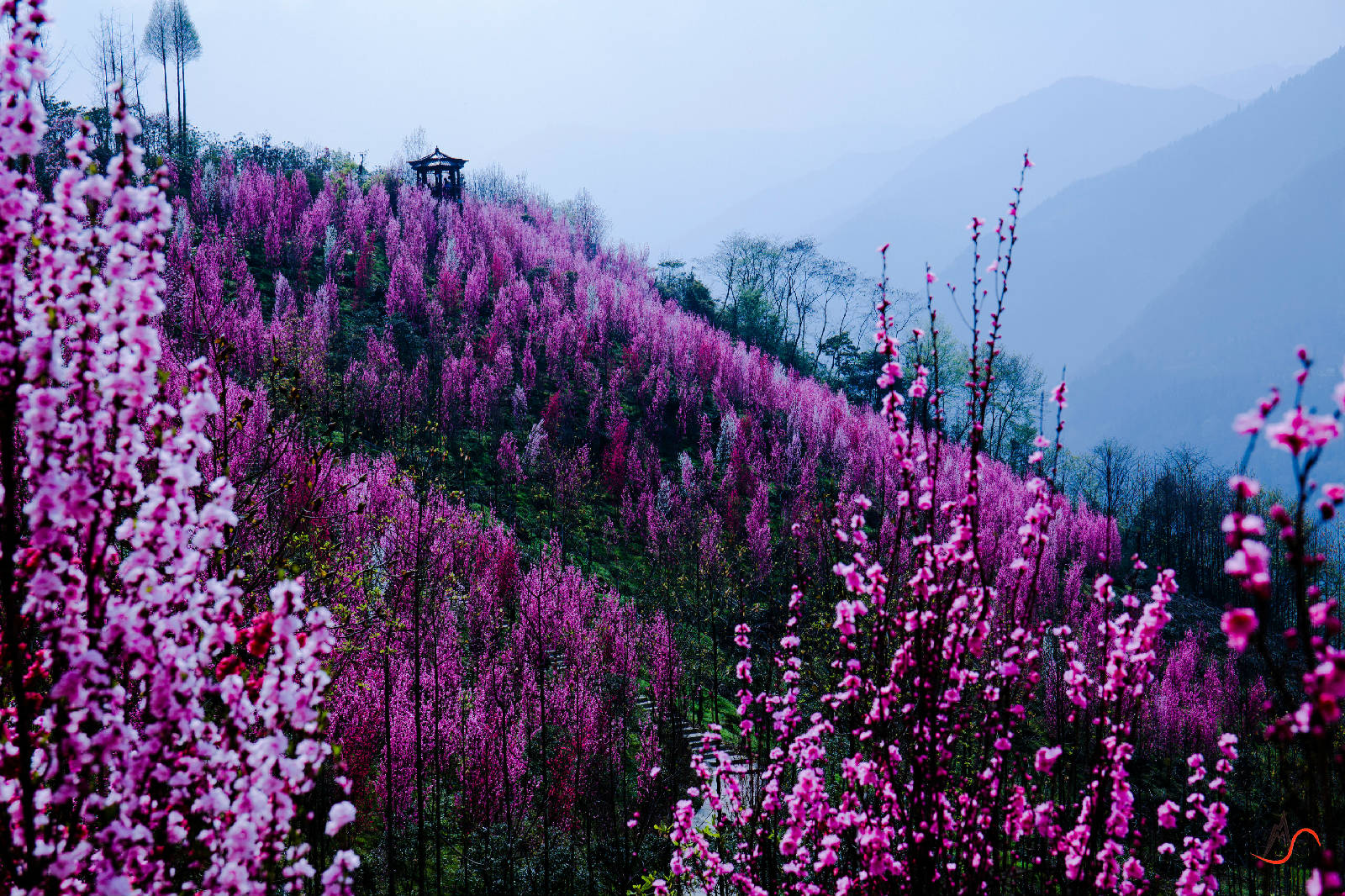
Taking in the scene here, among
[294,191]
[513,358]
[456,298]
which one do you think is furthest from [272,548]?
[294,191]

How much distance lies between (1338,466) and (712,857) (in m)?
129

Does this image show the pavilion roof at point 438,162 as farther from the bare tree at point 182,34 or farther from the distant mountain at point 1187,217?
the distant mountain at point 1187,217

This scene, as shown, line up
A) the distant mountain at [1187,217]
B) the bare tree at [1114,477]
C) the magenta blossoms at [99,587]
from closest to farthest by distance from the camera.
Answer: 1. the magenta blossoms at [99,587]
2. the bare tree at [1114,477]
3. the distant mountain at [1187,217]

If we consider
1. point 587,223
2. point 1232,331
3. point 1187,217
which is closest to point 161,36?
point 587,223

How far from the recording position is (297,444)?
28.2ft

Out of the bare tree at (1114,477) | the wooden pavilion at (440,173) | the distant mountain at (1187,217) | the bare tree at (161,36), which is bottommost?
the bare tree at (1114,477)

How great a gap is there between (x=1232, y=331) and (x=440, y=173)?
158769mm

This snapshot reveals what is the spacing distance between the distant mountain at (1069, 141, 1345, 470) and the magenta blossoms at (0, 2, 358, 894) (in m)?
131

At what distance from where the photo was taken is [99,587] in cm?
158

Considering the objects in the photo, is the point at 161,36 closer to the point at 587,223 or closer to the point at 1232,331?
the point at 587,223

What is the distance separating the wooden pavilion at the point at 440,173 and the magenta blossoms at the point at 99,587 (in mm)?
25236

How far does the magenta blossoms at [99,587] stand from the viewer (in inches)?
54.7

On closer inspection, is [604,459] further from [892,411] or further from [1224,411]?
[1224,411]

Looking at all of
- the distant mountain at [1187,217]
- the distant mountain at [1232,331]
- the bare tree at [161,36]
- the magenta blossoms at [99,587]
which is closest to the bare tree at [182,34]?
the bare tree at [161,36]
